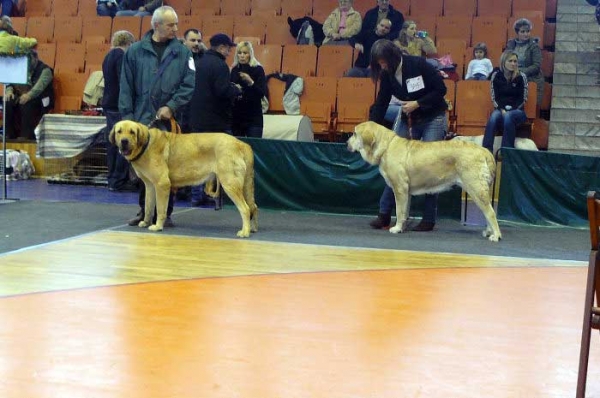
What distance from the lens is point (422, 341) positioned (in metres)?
3.47

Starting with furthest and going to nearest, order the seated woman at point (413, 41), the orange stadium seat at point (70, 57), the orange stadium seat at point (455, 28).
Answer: the orange stadium seat at point (70, 57)
the orange stadium seat at point (455, 28)
the seated woman at point (413, 41)

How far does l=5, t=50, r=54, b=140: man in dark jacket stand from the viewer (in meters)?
11.4

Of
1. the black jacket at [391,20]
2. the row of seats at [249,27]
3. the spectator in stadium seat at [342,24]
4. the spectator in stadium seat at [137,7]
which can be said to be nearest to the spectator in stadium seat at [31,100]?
the row of seats at [249,27]

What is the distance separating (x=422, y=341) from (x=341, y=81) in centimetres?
768

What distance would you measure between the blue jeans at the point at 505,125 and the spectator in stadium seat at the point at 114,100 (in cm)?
410

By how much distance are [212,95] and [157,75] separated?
116 cm

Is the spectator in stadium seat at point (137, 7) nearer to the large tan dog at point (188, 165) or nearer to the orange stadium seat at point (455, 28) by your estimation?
the orange stadium seat at point (455, 28)

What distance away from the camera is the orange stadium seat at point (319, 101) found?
10.8m

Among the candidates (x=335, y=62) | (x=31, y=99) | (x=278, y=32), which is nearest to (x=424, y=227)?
(x=335, y=62)

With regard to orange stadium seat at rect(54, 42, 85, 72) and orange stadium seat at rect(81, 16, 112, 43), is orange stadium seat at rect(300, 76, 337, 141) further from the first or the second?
orange stadium seat at rect(81, 16, 112, 43)

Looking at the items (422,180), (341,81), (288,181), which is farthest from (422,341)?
(341,81)

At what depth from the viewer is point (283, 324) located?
146 inches

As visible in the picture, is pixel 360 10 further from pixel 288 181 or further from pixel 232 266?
pixel 232 266

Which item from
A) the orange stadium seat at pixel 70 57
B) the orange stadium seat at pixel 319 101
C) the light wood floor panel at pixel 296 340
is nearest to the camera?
the light wood floor panel at pixel 296 340
